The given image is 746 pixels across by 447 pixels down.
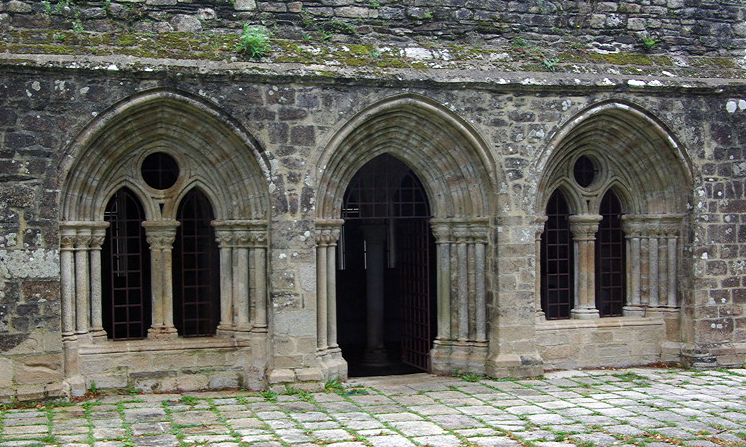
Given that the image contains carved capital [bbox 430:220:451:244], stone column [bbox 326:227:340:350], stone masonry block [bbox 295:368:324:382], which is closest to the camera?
stone masonry block [bbox 295:368:324:382]

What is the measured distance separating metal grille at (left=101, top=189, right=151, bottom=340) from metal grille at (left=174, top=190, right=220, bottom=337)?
1.50ft

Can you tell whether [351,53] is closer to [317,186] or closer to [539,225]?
[317,186]

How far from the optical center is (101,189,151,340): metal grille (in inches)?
419

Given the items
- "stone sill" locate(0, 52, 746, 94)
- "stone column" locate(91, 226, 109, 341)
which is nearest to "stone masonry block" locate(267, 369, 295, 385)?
"stone column" locate(91, 226, 109, 341)

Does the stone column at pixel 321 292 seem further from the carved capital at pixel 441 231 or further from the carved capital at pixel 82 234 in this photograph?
the carved capital at pixel 82 234

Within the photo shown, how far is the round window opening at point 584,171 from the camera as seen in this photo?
1202 cm

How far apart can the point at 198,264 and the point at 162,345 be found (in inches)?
48.9

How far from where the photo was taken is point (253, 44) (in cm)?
1009

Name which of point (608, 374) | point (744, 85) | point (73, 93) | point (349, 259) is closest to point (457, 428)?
point (608, 374)

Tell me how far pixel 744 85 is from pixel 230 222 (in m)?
6.53

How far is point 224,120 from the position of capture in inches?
393

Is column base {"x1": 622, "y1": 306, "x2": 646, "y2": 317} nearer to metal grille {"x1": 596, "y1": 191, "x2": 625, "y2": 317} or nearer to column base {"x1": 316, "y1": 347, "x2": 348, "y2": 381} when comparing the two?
metal grille {"x1": 596, "y1": 191, "x2": 625, "y2": 317}

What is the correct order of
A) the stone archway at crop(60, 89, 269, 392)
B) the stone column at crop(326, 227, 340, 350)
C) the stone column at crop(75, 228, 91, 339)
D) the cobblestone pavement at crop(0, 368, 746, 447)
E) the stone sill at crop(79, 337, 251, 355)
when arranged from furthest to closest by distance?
1. the stone column at crop(326, 227, 340, 350)
2. the stone sill at crop(79, 337, 251, 355)
3. the stone column at crop(75, 228, 91, 339)
4. the stone archway at crop(60, 89, 269, 392)
5. the cobblestone pavement at crop(0, 368, 746, 447)

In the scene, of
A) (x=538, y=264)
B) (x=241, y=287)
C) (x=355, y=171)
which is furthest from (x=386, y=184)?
(x=241, y=287)
